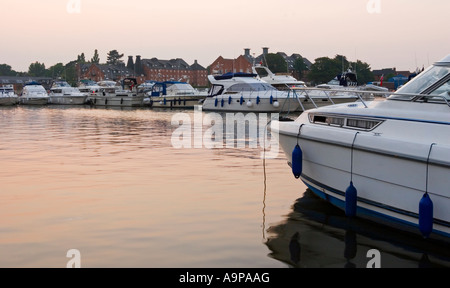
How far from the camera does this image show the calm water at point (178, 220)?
713cm

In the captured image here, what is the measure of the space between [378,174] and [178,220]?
3235 millimetres

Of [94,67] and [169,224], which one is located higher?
[94,67]

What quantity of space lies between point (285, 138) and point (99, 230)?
154 inches

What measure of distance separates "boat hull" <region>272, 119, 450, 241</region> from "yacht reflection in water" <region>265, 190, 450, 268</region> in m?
0.23

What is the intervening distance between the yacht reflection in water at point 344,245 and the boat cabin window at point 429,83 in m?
2.18

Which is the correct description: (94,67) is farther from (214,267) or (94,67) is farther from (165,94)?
(214,267)

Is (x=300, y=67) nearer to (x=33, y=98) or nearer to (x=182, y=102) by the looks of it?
(x=33, y=98)

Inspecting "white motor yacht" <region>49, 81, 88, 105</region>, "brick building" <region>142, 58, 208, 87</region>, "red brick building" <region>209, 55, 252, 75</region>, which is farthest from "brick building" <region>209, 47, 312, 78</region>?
"white motor yacht" <region>49, 81, 88, 105</region>

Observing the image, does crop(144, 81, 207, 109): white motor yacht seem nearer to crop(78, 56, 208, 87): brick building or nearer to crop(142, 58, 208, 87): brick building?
crop(78, 56, 208, 87): brick building

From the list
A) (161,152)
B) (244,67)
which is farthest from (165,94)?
(244,67)

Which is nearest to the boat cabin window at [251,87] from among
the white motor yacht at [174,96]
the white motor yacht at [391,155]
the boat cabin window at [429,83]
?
the white motor yacht at [174,96]

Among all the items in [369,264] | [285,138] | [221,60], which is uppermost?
[221,60]

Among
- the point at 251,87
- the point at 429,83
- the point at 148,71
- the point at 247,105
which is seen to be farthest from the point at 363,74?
the point at 429,83

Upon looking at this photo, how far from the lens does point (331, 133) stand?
879 cm
